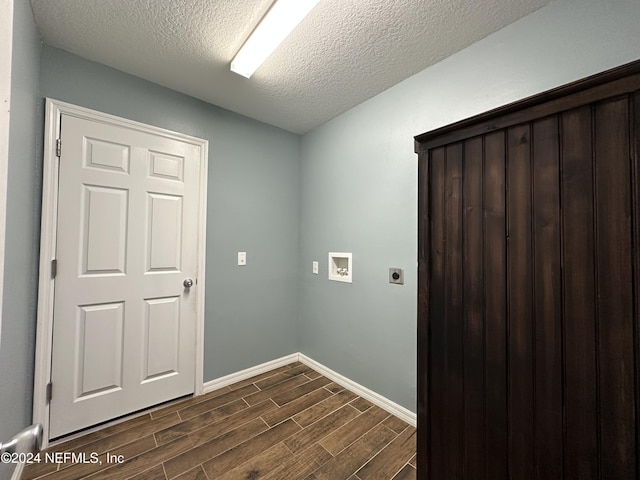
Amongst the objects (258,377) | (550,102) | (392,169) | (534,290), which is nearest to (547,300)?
(534,290)

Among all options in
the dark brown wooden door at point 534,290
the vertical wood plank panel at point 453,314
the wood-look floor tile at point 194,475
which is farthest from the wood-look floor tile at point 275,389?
the vertical wood plank panel at point 453,314

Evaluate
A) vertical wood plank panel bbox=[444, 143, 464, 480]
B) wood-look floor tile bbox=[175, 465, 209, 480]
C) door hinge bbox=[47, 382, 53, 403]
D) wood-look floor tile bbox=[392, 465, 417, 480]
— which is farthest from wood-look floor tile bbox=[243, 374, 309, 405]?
vertical wood plank panel bbox=[444, 143, 464, 480]

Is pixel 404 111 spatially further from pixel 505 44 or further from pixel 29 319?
pixel 29 319

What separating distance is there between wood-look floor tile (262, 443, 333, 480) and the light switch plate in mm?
1155

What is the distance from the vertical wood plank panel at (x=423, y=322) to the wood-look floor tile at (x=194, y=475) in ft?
3.67

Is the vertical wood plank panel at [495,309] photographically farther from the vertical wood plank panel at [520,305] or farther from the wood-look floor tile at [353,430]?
the wood-look floor tile at [353,430]

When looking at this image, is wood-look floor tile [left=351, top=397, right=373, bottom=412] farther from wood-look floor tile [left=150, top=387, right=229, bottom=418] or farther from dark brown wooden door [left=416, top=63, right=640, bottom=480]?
wood-look floor tile [left=150, top=387, right=229, bottom=418]

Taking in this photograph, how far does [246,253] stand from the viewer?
2457mm

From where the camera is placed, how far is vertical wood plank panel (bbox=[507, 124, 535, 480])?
870 millimetres

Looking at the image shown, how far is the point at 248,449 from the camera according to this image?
1558 mm

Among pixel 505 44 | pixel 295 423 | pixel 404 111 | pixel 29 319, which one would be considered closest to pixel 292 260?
pixel 295 423

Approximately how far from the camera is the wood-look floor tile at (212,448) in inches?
56.1

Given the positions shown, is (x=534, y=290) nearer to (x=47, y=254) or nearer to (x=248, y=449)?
(x=248, y=449)

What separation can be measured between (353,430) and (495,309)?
135 cm
